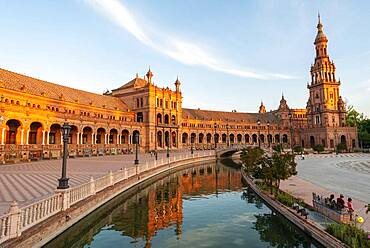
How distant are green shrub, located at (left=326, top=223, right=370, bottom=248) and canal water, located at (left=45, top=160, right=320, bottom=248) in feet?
4.00

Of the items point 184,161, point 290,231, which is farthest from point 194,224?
point 184,161

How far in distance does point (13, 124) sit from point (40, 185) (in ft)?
90.3

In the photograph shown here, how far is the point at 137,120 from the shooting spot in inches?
2719

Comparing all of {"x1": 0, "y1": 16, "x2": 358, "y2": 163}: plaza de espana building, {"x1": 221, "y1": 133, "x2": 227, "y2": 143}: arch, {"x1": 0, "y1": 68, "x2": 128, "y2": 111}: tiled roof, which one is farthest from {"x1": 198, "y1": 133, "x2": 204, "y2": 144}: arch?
{"x1": 0, "y1": 68, "x2": 128, "y2": 111}: tiled roof

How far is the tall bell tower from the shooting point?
85.2 meters

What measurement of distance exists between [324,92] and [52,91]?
82.6 m

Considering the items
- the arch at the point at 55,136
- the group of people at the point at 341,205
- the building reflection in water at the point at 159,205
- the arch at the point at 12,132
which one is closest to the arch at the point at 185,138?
the arch at the point at 55,136

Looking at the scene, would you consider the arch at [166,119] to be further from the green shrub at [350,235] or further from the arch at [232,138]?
the green shrub at [350,235]

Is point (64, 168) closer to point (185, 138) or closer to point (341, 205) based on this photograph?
point (341, 205)

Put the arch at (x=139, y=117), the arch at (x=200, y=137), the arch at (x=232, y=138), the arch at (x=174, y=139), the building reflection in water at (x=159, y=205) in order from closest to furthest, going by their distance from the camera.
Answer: the building reflection in water at (x=159, y=205), the arch at (x=139, y=117), the arch at (x=174, y=139), the arch at (x=200, y=137), the arch at (x=232, y=138)

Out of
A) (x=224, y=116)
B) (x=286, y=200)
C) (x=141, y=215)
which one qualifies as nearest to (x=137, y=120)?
(x=224, y=116)

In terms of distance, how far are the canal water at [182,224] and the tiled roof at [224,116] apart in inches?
2491

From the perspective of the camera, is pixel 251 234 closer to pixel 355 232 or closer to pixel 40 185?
pixel 355 232

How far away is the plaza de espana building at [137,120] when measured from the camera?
124 feet
